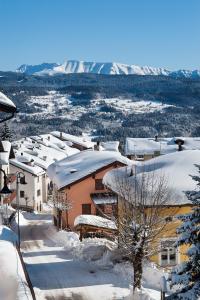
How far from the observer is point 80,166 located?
54.9 meters

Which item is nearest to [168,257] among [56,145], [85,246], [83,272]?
[83,272]

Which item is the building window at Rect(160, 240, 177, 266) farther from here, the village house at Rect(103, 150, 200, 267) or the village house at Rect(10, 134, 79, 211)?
the village house at Rect(10, 134, 79, 211)

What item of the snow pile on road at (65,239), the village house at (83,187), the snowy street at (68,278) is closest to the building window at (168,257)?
the snowy street at (68,278)

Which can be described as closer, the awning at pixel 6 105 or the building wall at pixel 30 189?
the awning at pixel 6 105

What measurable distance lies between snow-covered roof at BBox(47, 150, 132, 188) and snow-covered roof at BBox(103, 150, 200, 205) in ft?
50.4

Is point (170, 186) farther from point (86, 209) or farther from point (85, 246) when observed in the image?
point (86, 209)

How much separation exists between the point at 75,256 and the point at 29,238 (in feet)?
43.9

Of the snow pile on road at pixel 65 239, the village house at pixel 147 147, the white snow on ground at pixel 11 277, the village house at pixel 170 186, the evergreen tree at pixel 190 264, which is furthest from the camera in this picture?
the village house at pixel 147 147

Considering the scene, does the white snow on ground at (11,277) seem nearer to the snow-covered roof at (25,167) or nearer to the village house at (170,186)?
the village house at (170,186)

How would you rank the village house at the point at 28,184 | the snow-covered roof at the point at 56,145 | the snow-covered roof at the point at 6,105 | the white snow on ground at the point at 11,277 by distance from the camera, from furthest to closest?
1. the snow-covered roof at the point at 56,145
2. the village house at the point at 28,184
3. the white snow on ground at the point at 11,277
4. the snow-covered roof at the point at 6,105

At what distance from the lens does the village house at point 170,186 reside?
3095 cm

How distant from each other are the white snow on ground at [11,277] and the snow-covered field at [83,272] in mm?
2868

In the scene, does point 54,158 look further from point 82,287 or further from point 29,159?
point 82,287

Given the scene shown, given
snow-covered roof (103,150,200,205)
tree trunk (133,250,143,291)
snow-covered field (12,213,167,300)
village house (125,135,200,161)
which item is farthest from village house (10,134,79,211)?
tree trunk (133,250,143,291)
